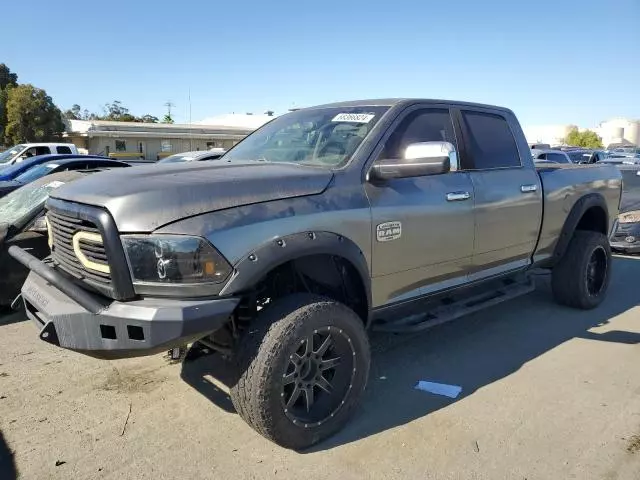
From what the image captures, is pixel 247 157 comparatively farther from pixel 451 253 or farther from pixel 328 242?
pixel 451 253

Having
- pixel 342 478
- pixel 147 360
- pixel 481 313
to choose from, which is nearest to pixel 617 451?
pixel 342 478

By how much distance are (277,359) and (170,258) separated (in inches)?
29.5

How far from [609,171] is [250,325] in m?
4.94

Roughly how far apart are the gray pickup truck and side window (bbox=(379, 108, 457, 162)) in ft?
0.04

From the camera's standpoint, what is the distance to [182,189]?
8.71 ft

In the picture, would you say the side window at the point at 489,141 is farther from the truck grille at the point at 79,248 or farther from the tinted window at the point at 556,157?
the tinted window at the point at 556,157

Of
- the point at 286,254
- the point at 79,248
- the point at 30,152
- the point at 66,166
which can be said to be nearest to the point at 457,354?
the point at 286,254

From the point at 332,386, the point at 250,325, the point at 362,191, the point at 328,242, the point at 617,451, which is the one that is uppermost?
the point at 362,191

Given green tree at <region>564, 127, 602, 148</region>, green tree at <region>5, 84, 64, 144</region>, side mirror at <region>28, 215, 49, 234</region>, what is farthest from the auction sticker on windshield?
green tree at <region>564, 127, 602, 148</region>

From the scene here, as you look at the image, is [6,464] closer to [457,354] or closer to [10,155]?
[457,354]

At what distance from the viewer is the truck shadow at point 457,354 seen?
343 centimetres

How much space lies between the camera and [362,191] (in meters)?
3.24

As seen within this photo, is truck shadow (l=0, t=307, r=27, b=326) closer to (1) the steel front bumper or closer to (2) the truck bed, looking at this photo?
(1) the steel front bumper

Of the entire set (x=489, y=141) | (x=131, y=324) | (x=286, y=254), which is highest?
(x=489, y=141)
